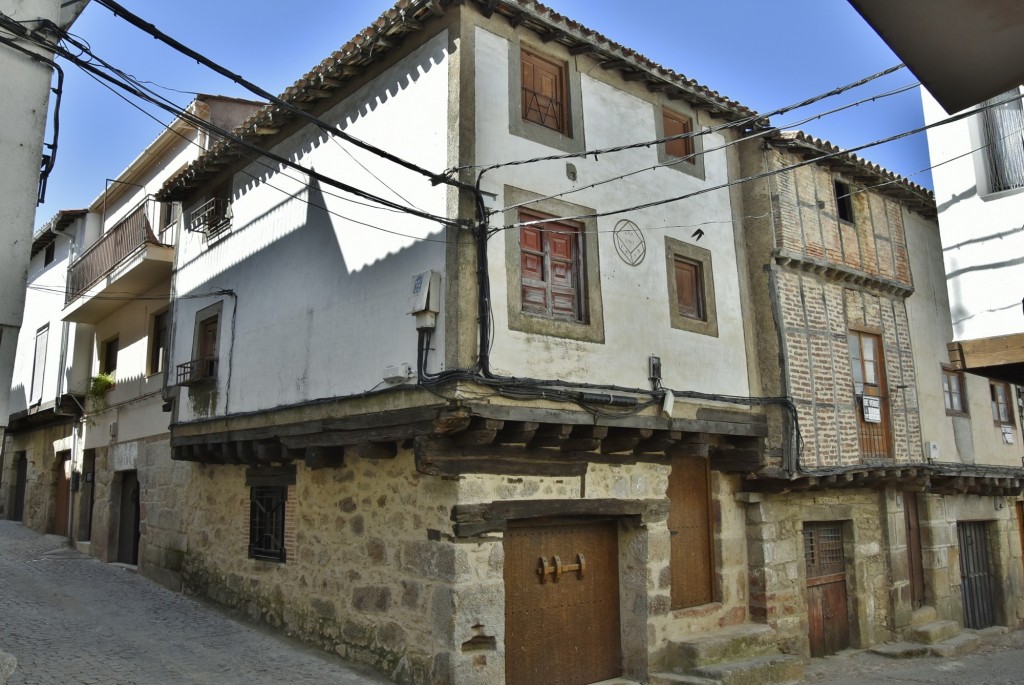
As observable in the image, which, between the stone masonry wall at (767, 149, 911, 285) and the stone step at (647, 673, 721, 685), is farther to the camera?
the stone masonry wall at (767, 149, 911, 285)

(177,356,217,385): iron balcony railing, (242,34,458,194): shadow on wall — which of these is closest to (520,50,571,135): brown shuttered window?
(242,34,458,194): shadow on wall

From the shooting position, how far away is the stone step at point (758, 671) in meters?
8.67

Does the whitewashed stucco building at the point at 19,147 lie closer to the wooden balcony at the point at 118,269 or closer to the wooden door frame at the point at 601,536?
the wooden door frame at the point at 601,536

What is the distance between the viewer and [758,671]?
901cm

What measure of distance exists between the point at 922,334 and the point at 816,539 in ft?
13.8

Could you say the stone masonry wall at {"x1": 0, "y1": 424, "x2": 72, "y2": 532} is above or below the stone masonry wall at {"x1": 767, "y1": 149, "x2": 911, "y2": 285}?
below

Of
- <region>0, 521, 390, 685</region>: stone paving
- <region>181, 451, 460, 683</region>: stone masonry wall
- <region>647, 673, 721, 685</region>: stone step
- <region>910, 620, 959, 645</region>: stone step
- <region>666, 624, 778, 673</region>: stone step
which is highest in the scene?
<region>181, 451, 460, 683</region>: stone masonry wall

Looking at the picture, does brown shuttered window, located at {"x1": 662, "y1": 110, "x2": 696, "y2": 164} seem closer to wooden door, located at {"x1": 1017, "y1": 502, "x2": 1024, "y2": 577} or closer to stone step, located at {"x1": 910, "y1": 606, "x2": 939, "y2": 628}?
stone step, located at {"x1": 910, "y1": 606, "x2": 939, "y2": 628}

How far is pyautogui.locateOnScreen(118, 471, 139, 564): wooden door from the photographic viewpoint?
13.7 meters

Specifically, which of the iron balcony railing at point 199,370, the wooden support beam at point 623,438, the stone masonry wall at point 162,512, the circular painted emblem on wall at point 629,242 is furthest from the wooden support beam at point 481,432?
the stone masonry wall at point 162,512

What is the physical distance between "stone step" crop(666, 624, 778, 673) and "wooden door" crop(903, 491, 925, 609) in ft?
12.5

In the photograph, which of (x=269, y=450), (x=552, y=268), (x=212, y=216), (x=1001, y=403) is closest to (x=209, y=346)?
(x=212, y=216)

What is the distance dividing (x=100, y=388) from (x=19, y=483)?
26.4 feet

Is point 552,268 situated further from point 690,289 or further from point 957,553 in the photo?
point 957,553
